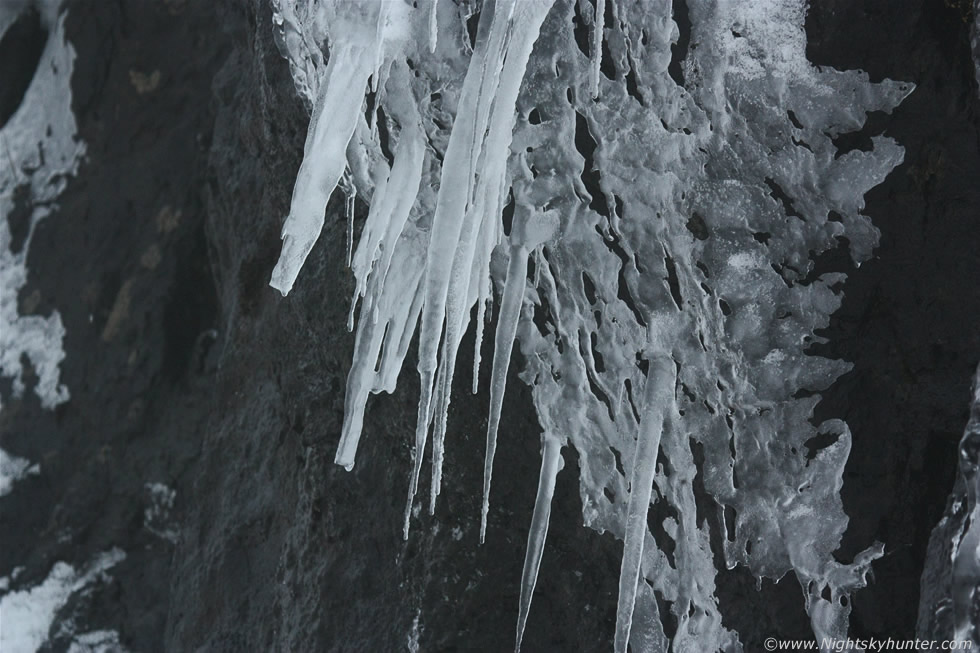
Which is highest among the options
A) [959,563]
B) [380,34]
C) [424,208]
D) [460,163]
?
[380,34]

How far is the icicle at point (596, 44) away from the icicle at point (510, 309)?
0.90 ft

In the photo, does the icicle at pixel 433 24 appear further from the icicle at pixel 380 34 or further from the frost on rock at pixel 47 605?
the frost on rock at pixel 47 605

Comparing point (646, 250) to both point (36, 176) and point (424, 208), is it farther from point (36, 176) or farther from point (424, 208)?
point (36, 176)

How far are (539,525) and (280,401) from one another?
2.80ft

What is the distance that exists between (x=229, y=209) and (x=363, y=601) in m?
1.44

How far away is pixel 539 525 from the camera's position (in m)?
1.85

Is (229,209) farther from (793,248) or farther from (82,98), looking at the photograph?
(793,248)

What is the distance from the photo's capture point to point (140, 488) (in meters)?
3.32

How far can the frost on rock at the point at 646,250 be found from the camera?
64.6 inches

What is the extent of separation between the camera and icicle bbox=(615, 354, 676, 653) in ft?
5.37

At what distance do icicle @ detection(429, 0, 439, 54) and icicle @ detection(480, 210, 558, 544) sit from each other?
0.38 meters

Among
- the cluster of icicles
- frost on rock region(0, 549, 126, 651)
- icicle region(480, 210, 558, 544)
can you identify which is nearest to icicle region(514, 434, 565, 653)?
the cluster of icicles

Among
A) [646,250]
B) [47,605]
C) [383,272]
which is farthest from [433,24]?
[47,605]

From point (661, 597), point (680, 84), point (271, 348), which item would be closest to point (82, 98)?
point (271, 348)
